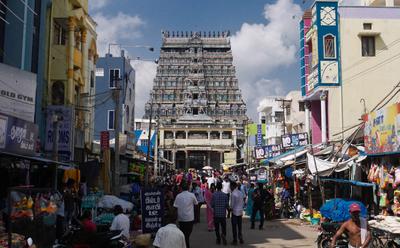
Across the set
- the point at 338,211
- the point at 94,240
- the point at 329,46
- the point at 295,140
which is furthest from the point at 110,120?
the point at 94,240

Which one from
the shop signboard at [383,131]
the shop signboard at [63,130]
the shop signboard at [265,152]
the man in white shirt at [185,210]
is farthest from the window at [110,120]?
the man in white shirt at [185,210]

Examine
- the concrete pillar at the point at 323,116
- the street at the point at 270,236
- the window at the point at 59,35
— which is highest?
the window at the point at 59,35

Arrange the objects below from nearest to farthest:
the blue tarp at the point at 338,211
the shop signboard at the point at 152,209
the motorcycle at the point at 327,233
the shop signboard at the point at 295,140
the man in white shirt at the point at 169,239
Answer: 1. the man in white shirt at the point at 169,239
2. the motorcycle at the point at 327,233
3. the blue tarp at the point at 338,211
4. the shop signboard at the point at 152,209
5. the shop signboard at the point at 295,140

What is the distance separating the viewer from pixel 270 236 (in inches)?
544

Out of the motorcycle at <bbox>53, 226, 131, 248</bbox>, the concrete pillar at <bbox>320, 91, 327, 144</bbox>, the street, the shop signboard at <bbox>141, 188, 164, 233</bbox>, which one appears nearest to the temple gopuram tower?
the concrete pillar at <bbox>320, 91, 327, 144</bbox>

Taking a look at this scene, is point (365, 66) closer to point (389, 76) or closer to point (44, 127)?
point (389, 76)

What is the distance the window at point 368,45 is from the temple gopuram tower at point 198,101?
6187cm

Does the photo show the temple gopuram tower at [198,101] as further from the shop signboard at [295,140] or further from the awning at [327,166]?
the awning at [327,166]

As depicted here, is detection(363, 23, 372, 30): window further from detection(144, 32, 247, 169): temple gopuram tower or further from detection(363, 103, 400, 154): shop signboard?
detection(144, 32, 247, 169): temple gopuram tower

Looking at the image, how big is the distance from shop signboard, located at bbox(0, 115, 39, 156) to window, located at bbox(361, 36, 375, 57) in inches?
710

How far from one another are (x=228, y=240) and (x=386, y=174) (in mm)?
5019

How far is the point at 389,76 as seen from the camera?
24859mm

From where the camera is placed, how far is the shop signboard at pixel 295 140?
91.8ft

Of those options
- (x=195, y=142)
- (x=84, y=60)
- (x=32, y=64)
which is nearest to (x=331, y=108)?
(x=84, y=60)
